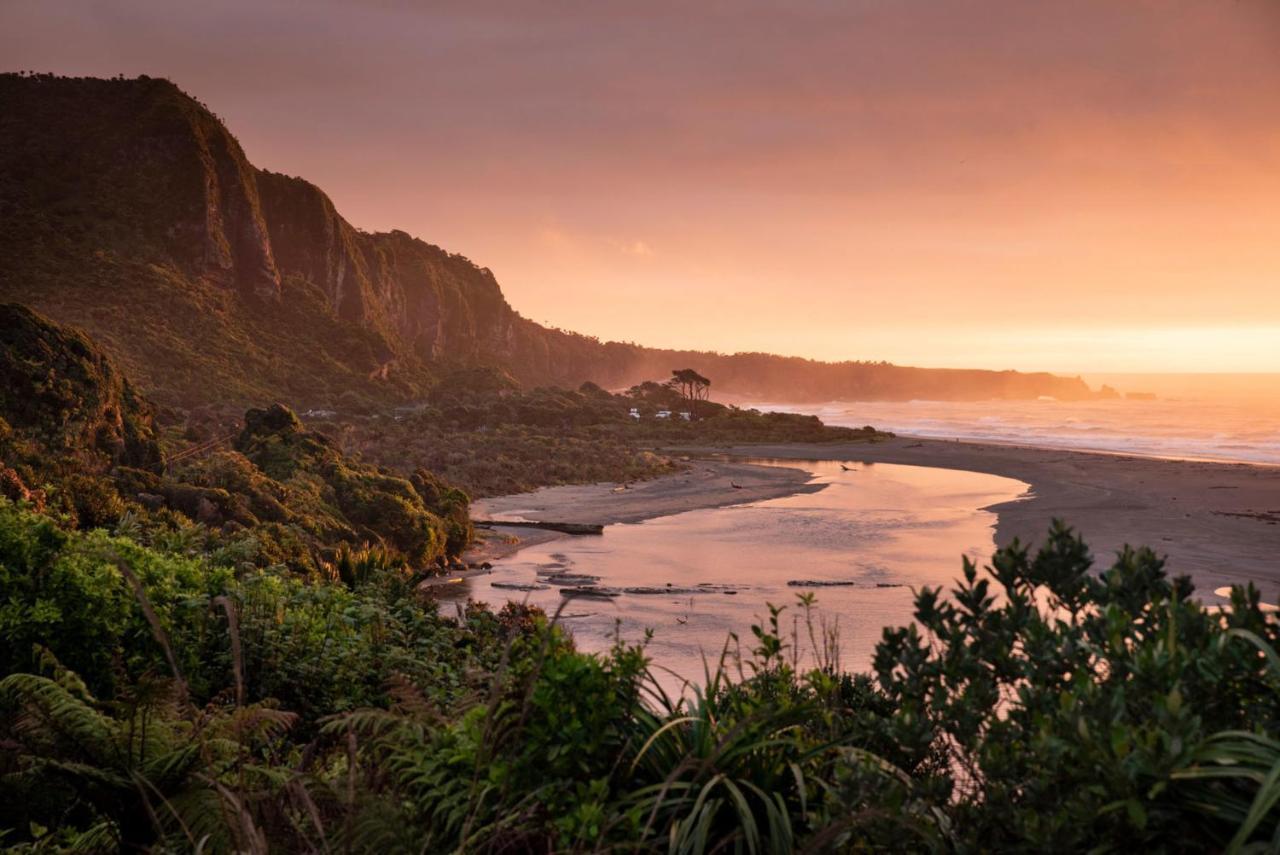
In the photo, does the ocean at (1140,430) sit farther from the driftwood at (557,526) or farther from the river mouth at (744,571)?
the driftwood at (557,526)

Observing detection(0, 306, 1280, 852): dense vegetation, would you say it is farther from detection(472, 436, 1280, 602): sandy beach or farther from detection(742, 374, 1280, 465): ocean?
detection(742, 374, 1280, 465): ocean

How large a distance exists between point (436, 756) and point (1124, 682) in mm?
2327

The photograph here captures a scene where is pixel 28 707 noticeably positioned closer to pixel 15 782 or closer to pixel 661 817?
pixel 15 782

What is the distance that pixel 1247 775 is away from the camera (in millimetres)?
1744

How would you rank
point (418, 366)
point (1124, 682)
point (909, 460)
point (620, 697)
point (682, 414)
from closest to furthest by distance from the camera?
point (1124, 682) → point (620, 697) → point (909, 460) → point (682, 414) → point (418, 366)

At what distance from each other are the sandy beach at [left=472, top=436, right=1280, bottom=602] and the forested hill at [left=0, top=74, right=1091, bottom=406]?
106 feet

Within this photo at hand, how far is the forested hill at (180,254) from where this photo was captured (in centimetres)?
5791

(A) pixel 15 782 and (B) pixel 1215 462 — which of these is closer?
(A) pixel 15 782

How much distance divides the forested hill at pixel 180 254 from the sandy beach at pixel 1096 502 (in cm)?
3239

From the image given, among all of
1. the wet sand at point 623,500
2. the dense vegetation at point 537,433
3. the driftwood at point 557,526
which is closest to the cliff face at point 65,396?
the wet sand at point 623,500

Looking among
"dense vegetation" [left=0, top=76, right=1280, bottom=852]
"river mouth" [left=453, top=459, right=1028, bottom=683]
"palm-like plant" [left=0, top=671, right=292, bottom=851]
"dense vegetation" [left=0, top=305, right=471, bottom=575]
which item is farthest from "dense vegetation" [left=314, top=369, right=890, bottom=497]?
"palm-like plant" [left=0, top=671, right=292, bottom=851]

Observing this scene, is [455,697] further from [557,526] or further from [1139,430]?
[1139,430]

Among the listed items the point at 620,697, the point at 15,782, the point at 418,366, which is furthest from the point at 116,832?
the point at 418,366

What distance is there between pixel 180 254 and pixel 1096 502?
237ft
